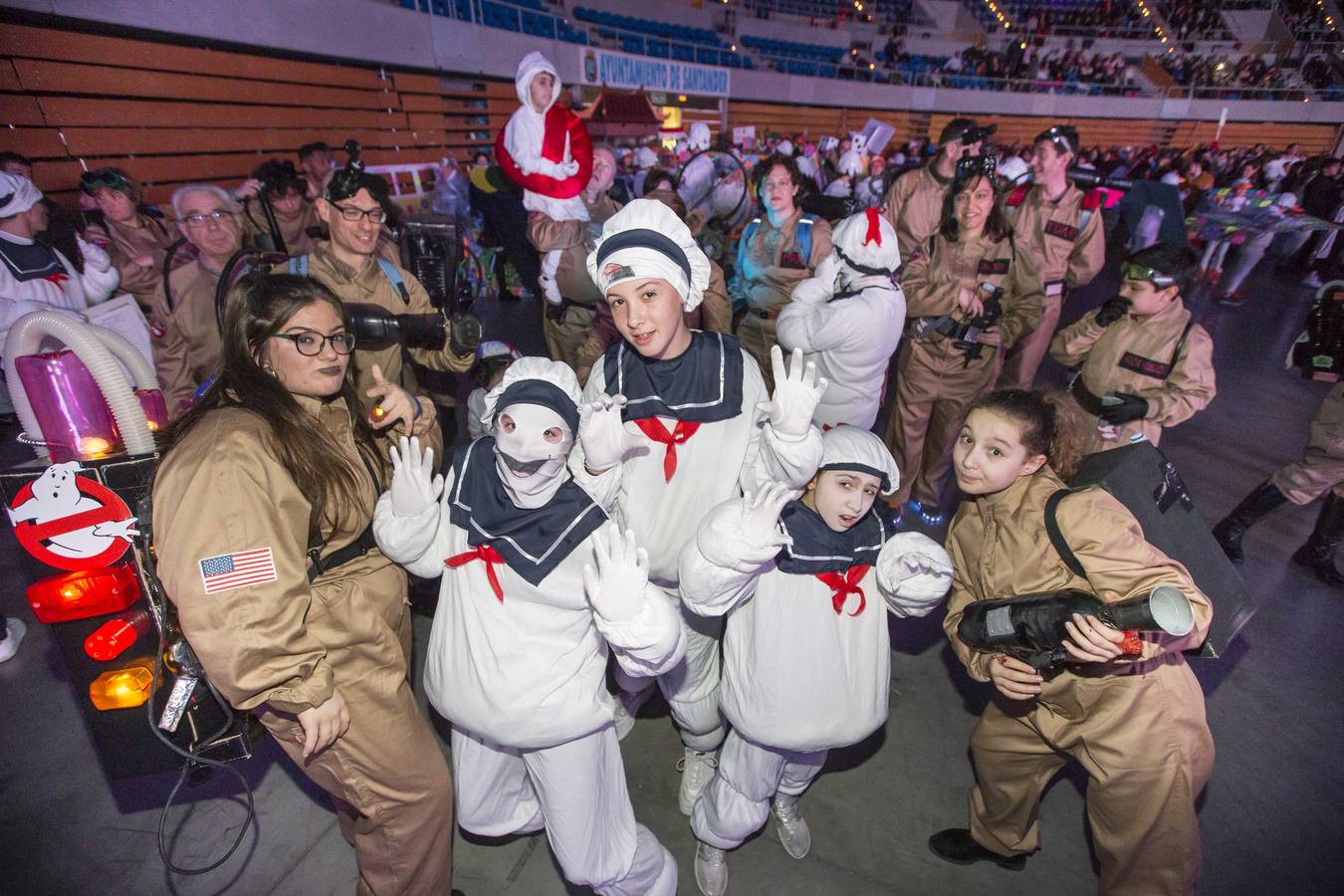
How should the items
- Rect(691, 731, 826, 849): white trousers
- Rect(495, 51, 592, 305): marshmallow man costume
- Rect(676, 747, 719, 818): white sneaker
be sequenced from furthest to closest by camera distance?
Rect(495, 51, 592, 305): marshmallow man costume, Rect(676, 747, 719, 818): white sneaker, Rect(691, 731, 826, 849): white trousers

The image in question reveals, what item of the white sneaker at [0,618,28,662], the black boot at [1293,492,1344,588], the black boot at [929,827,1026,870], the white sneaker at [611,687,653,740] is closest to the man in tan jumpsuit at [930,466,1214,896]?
the black boot at [929,827,1026,870]

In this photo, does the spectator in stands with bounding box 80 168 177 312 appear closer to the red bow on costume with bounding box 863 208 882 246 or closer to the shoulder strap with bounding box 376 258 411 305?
the shoulder strap with bounding box 376 258 411 305

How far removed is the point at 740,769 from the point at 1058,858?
1294 millimetres

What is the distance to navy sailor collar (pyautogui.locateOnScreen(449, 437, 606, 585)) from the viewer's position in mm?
1573

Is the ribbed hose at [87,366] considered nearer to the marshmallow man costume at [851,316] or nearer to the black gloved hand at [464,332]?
the black gloved hand at [464,332]

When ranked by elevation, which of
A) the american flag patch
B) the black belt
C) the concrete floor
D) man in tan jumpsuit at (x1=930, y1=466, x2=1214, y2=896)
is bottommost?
the concrete floor

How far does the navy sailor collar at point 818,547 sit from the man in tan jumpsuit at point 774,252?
2.42m

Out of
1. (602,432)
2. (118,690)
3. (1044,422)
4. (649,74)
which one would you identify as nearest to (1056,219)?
(1044,422)

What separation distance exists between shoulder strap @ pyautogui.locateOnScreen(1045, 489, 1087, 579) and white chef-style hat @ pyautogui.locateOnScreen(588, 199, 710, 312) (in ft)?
4.03

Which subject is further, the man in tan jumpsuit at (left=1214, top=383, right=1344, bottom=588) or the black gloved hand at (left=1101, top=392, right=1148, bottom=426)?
the man in tan jumpsuit at (left=1214, top=383, right=1344, bottom=588)

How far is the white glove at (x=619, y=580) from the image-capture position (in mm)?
1447

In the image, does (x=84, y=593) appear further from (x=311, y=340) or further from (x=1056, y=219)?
(x=1056, y=219)

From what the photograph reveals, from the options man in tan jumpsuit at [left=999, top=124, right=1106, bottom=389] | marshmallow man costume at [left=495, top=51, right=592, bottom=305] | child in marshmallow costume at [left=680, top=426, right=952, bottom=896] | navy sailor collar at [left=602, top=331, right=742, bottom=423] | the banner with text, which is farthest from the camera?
the banner with text

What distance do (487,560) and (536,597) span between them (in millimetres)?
165
